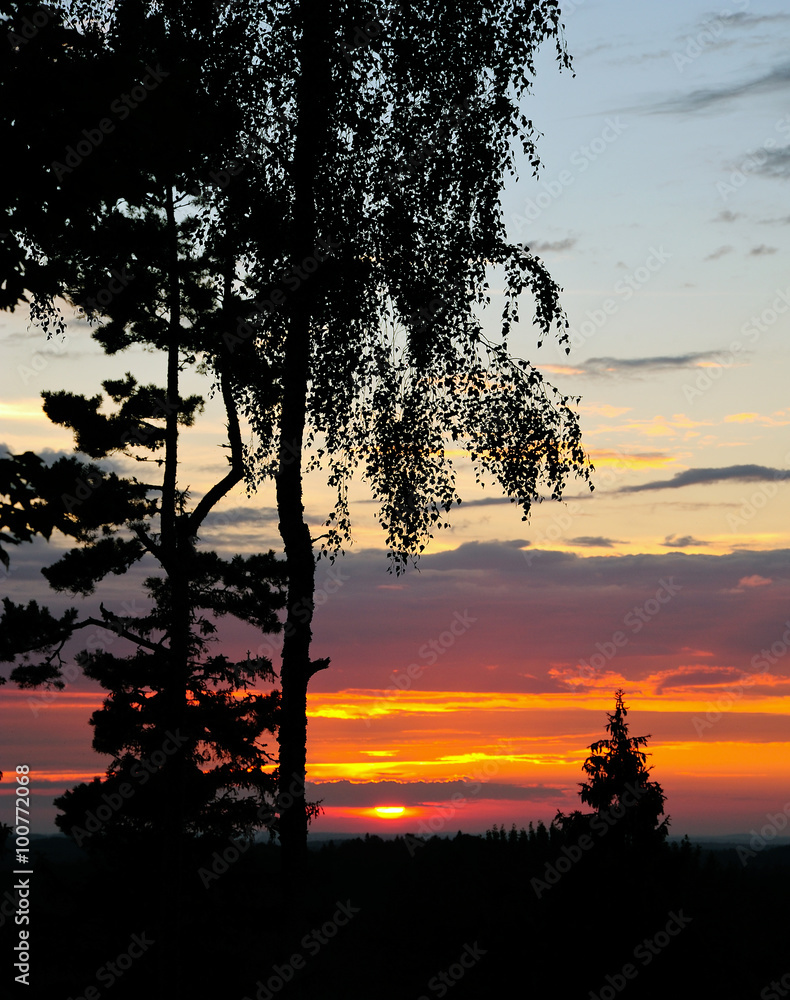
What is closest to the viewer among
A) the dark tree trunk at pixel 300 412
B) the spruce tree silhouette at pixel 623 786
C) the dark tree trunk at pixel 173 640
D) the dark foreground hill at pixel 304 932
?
the dark tree trunk at pixel 300 412

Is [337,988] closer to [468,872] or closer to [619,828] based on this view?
[468,872]

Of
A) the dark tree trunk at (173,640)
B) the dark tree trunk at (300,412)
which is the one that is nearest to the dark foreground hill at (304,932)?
the dark tree trunk at (173,640)

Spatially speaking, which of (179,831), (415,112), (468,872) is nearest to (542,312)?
(415,112)

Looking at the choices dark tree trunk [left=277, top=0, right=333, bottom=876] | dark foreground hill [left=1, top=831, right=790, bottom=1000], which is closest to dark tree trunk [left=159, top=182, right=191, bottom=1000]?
dark foreground hill [left=1, top=831, right=790, bottom=1000]

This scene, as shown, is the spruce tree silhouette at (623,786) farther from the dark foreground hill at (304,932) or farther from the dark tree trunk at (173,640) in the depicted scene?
the dark tree trunk at (173,640)

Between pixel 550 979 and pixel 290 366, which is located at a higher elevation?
pixel 290 366

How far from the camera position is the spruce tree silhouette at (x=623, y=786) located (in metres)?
22.1

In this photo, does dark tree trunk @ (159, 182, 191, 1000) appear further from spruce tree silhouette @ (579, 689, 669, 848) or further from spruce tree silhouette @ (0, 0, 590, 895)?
spruce tree silhouette @ (579, 689, 669, 848)

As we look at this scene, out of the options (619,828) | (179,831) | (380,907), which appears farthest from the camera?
(380,907)

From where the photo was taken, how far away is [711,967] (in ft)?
72.7

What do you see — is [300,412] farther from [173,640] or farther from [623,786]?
[623,786]

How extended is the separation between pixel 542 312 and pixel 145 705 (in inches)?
596

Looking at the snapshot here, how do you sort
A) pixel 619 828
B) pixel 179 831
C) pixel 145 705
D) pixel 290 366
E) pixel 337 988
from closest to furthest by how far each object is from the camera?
pixel 290 366, pixel 179 831, pixel 619 828, pixel 145 705, pixel 337 988

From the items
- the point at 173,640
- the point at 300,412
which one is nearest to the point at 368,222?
the point at 300,412
